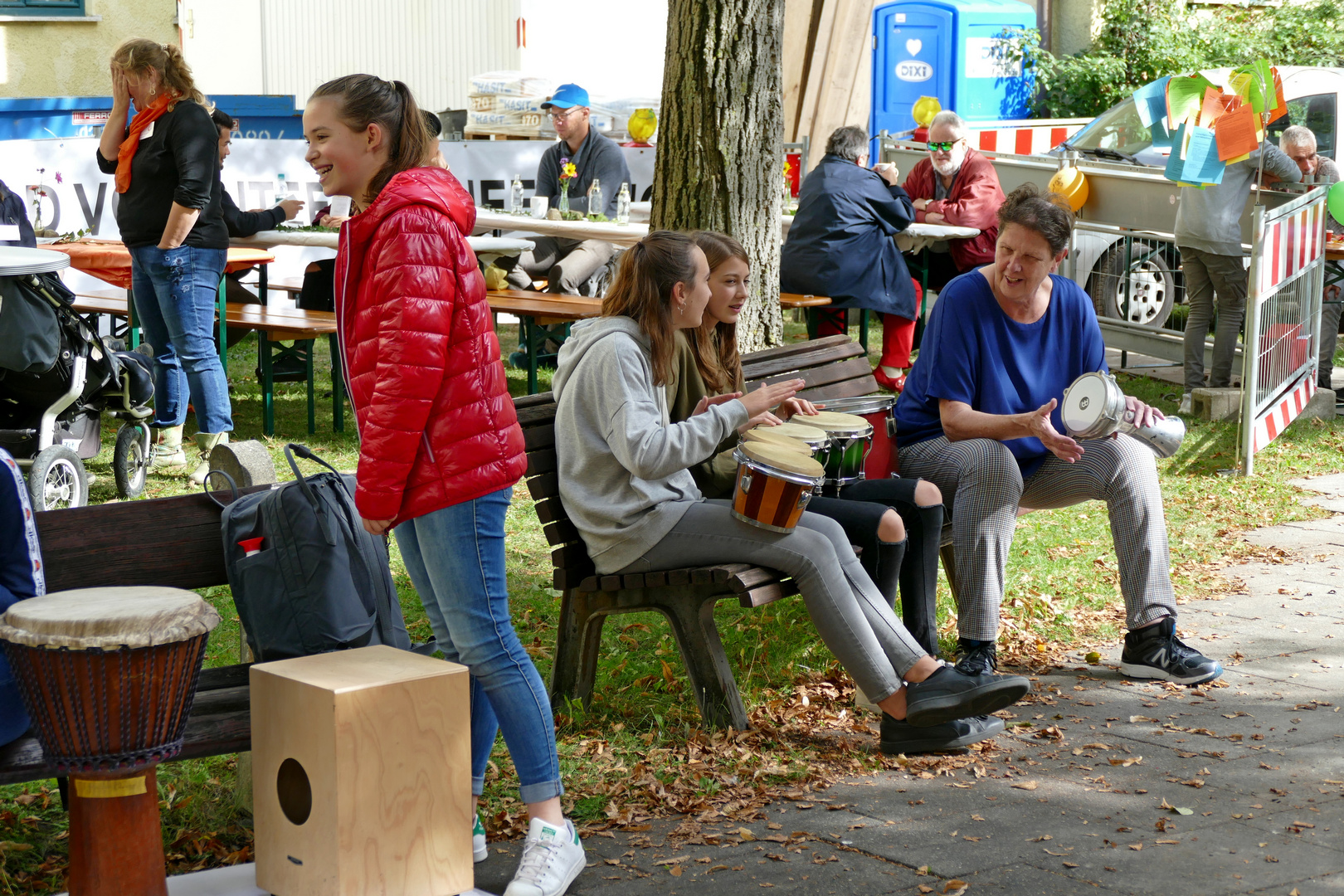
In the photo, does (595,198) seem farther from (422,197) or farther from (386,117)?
(422,197)

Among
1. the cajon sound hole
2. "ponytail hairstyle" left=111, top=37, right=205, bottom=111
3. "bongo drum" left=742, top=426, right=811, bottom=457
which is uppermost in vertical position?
"ponytail hairstyle" left=111, top=37, right=205, bottom=111

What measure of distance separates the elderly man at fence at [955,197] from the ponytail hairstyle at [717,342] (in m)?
6.72

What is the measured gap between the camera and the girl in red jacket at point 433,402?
9.77 feet

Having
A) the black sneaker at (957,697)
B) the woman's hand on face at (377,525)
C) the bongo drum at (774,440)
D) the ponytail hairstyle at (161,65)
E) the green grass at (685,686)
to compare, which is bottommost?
the green grass at (685,686)

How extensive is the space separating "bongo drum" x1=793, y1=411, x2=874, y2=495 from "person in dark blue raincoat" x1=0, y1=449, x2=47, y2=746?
7.21 feet

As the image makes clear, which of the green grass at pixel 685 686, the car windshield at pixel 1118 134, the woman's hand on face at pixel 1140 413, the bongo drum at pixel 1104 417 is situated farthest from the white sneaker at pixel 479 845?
the car windshield at pixel 1118 134

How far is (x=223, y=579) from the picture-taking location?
3475 millimetres

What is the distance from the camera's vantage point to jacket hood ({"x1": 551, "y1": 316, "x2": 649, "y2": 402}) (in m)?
3.84

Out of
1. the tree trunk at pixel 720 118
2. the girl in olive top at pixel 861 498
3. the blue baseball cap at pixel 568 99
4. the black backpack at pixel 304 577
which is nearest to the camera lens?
the black backpack at pixel 304 577

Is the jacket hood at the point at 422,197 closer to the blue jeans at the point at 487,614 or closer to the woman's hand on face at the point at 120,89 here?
the blue jeans at the point at 487,614

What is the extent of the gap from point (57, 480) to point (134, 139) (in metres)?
1.81

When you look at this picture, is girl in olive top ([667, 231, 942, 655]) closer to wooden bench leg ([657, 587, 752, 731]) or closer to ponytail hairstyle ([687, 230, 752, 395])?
ponytail hairstyle ([687, 230, 752, 395])

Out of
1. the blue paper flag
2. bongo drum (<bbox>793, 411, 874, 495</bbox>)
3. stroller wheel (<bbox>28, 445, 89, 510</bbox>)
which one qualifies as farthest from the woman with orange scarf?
the blue paper flag

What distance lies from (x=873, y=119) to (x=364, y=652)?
1612 centimetres
